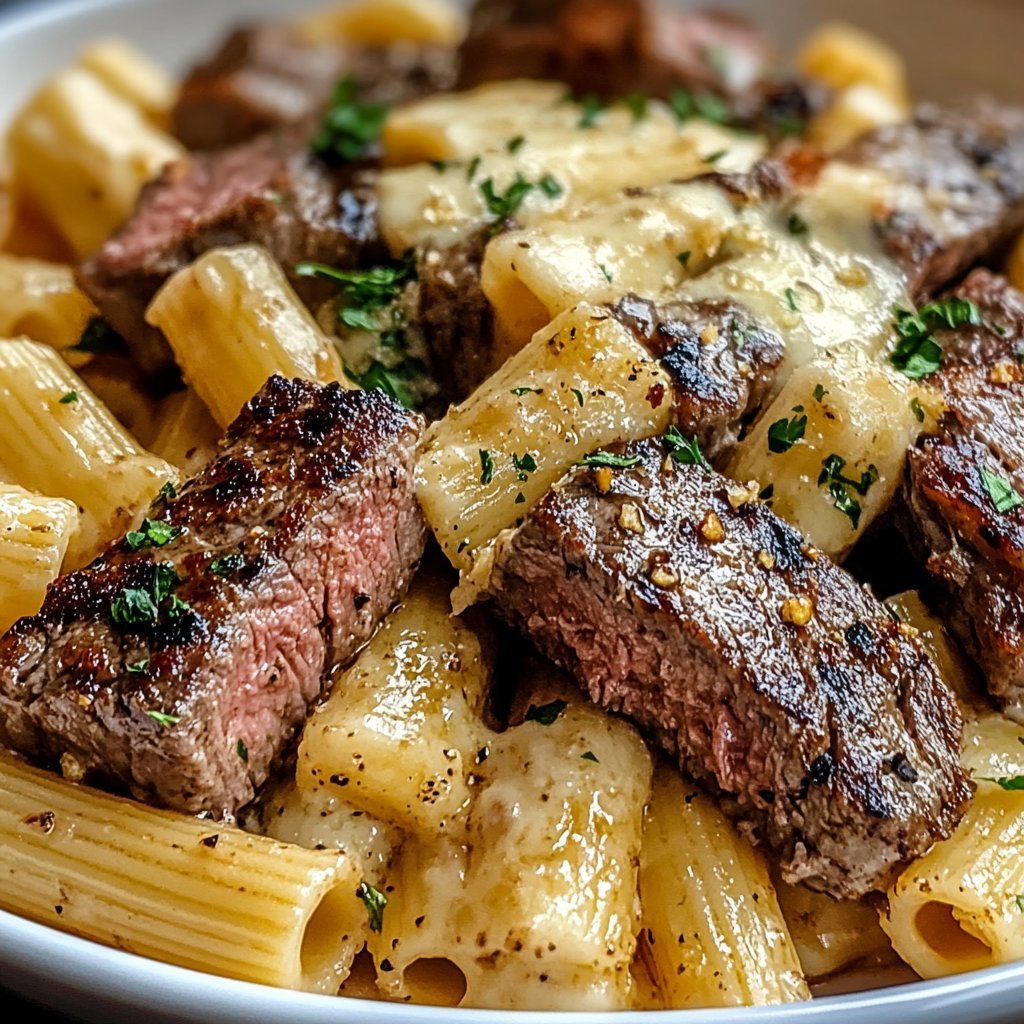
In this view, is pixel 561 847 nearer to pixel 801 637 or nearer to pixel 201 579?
pixel 801 637

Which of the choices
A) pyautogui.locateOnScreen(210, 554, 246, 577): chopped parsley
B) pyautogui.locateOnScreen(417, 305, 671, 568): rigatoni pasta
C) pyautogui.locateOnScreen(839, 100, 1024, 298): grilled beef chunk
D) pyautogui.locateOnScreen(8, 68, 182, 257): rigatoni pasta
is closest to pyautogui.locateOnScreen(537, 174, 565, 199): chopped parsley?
pyautogui.locateOnScreen(417, 305, 671, 568): rigatoni pasta

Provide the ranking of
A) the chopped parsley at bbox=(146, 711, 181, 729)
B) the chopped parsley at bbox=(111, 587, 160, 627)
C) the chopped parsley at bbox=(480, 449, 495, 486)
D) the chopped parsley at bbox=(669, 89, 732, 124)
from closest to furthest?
the chopped parsley at bbox=(146, 711, 181, 729)
the chopped parsley at bbox=(111, 587, 160, 627)
the chopped parsley at bbox=(480, 449, 495, 486)
the chopped parsley at bbox=(669, 89, 732, 124)

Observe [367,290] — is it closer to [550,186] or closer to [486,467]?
[550,186]

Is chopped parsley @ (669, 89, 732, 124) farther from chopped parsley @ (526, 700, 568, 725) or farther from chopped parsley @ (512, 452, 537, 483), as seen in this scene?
chopped parsley @ (526, 700, 568, 725)

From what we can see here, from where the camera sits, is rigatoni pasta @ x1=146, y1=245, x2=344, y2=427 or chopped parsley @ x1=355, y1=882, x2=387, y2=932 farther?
rigatoni pasta @ x1=146, y1=245, x2=344, y2=427

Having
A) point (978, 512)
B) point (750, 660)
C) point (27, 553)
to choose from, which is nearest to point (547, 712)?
point (750, 660)

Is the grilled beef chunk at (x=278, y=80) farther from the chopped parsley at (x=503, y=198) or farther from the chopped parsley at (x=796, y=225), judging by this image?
the chopped parsley at (x=796, y=225)

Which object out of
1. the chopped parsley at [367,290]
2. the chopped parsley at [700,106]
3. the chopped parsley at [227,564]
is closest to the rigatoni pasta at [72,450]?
the chopped parsley at [227,564]

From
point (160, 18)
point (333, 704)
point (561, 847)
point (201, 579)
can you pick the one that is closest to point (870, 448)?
point (561, 847)
